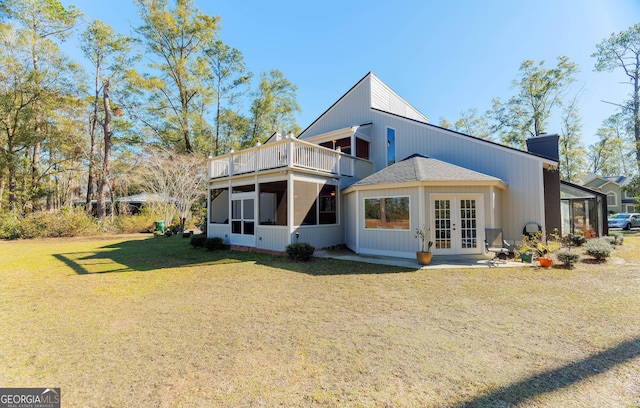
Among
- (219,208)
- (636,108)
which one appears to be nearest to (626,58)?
(636,108)

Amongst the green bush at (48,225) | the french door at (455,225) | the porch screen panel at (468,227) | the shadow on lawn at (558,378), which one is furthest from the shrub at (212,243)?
the green bush at (48,225)

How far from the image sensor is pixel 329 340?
361 centimetres

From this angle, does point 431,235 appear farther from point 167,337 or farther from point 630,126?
point 630,126

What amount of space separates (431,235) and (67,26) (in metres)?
29.3

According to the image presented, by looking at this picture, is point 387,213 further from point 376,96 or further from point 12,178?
point 12,178

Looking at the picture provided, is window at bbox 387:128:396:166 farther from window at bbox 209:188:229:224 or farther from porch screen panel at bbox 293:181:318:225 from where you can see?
window at bbox 209:188:229:224

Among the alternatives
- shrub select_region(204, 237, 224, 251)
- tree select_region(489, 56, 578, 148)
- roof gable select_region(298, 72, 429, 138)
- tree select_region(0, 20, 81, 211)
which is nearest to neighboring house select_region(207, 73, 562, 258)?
shrub select_region(204, 237, 224, 251)

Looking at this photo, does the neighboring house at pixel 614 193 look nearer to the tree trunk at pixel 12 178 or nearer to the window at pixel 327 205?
the window at pixel 327 205

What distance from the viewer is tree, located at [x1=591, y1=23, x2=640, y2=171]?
22719mm

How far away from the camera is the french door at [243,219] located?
Answer: 1149 centimetres

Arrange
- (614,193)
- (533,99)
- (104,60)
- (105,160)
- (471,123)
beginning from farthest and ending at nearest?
(614,193) → (471,123) → (533,99) → (104,60) → (105,160)

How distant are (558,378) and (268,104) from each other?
94.8 feet

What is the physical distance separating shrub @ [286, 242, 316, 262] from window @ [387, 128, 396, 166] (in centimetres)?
695

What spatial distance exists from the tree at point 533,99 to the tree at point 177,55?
28940 millimetres
